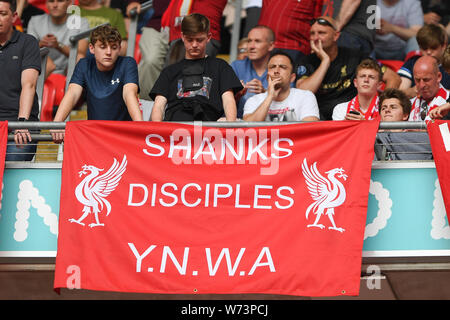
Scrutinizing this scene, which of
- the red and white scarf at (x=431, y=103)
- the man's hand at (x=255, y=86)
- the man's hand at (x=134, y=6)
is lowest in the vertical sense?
the red and white scarf at (x=431, y=103)

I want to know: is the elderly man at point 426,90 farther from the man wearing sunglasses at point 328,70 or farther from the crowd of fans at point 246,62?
the man wearing sunglasses at point 328,70

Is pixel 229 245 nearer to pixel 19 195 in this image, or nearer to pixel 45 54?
pixel 19 195

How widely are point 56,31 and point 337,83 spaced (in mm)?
3696

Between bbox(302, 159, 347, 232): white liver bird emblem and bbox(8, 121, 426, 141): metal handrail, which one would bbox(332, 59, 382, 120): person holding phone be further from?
bbox(302, 159, 347, 232): white liver bird emblem

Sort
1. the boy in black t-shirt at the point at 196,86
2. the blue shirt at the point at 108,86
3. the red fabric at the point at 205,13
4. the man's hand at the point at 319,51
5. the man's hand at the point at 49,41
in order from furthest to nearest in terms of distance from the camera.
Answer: the man's hand at the point at 49,41 < the red fabric at the point at 205,13 < the man's hand at the point at 319,51 < the blue shirt at the point at 108,86 < the boy in black t-shirt at the point at 196,86

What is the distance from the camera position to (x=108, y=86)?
26.2 ft

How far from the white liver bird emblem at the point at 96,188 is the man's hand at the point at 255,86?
6.99ft

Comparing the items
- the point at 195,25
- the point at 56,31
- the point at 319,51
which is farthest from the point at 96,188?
the point at 56,31

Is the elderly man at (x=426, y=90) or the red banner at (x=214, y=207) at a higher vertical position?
the elderly man at (x=426, y=90)

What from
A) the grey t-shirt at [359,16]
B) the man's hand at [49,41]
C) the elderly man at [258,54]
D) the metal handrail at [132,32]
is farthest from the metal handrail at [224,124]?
the man's hand at [49,41]

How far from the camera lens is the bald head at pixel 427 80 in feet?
27.3

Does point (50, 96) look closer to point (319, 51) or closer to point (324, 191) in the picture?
point (319, 51)

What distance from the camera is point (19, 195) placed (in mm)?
7488

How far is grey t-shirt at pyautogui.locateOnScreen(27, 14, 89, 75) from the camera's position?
429 inches
